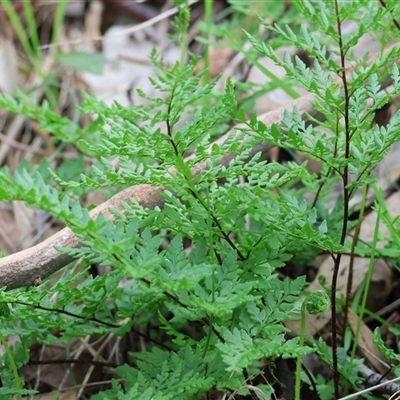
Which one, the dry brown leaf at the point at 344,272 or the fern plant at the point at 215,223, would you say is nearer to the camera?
the fern plant at the point at 215,223

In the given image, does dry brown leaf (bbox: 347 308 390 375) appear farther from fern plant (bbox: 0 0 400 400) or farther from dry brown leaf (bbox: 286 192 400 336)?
fern plant (bbox: 0 0 400 400)

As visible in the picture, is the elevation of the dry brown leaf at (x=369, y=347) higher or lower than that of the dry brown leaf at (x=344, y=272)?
lower

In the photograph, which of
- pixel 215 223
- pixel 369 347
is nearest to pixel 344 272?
pixel 369 347

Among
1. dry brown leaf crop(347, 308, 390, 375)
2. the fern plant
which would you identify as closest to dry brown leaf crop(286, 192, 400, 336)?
dry brown leaf crop(347, 308, 390, 375)

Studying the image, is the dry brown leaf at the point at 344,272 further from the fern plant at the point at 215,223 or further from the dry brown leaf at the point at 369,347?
the fern plant at the point at 215,223

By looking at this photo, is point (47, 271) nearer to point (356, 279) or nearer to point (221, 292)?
point (221, 292)

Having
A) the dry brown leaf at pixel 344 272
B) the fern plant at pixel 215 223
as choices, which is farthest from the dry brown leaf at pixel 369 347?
the fern plant at pixel 215 223

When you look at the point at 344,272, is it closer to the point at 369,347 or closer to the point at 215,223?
the point at 369,347
